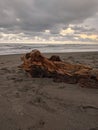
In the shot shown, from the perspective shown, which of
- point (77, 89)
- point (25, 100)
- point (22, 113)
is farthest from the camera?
point (77, 89)

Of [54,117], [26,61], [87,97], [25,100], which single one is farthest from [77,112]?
[26,61]

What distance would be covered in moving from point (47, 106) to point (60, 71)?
194 cm

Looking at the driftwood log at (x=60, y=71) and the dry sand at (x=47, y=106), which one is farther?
the driftwood log at (x=60, y=71)

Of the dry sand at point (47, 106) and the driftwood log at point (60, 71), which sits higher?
the driftwood log at point (60, 71)

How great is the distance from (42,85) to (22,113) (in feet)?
5.53

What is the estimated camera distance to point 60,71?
5.29 meters

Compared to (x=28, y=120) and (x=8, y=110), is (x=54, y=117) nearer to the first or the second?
(x=28, y=120)

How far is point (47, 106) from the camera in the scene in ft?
11.4

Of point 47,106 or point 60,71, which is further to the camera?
point 60,71

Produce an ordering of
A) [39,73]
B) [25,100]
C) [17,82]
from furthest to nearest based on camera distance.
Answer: [39,73] < [17,82] < [25,100]

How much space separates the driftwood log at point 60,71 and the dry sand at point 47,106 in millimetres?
291

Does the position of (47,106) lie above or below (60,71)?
below

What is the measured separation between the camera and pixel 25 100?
3740mm

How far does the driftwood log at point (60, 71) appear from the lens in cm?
470
